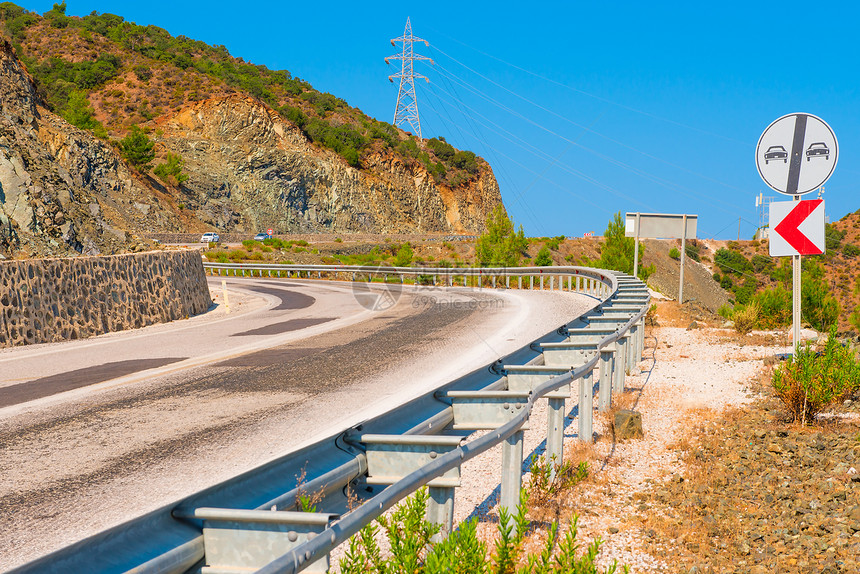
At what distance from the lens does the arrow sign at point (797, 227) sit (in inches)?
319

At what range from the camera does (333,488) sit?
3.04 m

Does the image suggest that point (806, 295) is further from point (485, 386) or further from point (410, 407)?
point (410, 407)

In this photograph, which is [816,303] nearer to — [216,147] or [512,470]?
[512,470]

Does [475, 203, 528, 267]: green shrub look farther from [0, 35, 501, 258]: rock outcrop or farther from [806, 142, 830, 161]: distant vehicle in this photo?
[806, 142, 830, 161]: distant vehicle

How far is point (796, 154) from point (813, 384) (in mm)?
3118

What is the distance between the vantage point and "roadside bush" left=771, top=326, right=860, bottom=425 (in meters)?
6.65

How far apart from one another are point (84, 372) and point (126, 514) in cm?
656

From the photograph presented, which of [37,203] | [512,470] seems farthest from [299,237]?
[512,470]

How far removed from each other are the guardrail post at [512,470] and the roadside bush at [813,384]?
405 centimetres

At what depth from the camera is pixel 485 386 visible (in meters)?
5.34

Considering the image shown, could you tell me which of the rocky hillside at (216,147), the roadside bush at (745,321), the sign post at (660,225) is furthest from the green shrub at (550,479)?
the rocky hillside at (216,147)

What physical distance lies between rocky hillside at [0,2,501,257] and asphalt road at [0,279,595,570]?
3918 cm

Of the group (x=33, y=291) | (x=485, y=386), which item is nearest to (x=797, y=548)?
(x=485, y=386)

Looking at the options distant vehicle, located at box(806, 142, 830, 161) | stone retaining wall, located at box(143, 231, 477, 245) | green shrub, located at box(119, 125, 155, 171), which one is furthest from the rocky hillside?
distant vehicle, located at box(806, 142, 830, 161)
